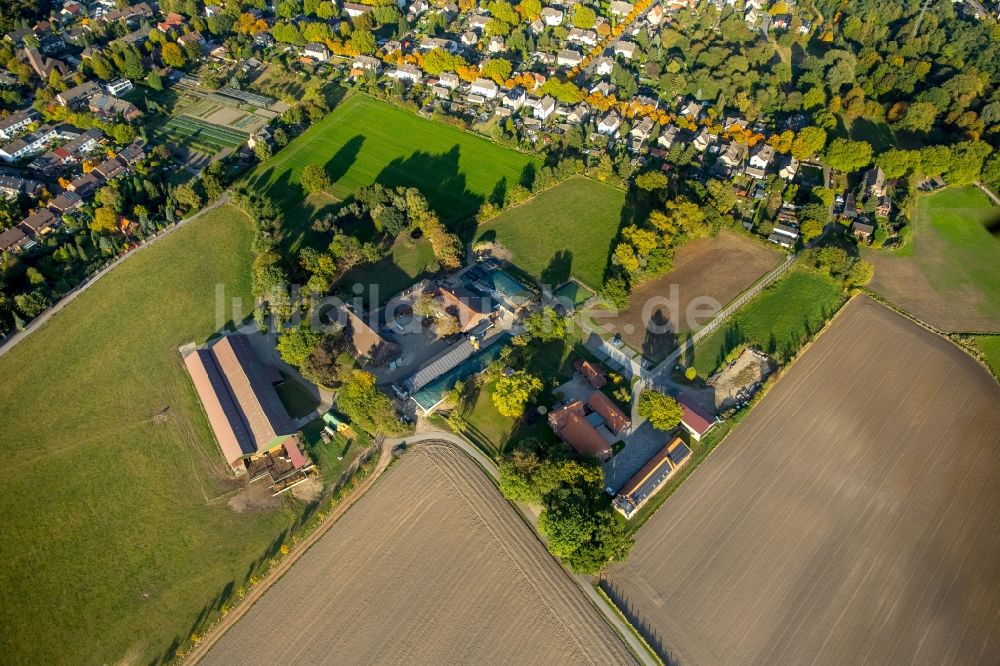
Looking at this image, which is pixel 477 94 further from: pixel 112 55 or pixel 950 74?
pixel 950 74

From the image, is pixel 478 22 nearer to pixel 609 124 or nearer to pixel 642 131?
pixel 609 124

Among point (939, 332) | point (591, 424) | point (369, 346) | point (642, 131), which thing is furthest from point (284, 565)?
point (642, 131)

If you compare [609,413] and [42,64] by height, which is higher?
[609,413]

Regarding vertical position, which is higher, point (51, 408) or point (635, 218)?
point (635, 218)

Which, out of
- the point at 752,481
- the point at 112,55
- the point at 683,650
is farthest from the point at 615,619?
the point at 112,55

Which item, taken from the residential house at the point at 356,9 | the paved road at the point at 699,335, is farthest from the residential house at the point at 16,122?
the paved road at the point at 699,335

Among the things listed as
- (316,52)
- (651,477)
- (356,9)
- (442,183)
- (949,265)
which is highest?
(356,9)

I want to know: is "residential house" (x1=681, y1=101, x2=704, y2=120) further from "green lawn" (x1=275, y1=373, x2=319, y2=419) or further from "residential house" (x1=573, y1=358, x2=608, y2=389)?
"green lawn" (x1=275, y1=373, x2=319, y2=419)
